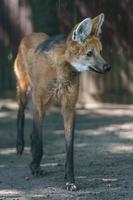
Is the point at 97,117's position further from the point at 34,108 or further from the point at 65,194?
the point at 65,194

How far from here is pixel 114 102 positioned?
11.1 m

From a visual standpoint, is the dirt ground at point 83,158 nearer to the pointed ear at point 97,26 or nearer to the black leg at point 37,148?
the black leg at point 37,148

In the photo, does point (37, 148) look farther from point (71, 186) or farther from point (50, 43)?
point (50, 43)

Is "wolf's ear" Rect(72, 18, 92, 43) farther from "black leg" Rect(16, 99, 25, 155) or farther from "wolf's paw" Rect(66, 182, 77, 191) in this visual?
"black leg" Rect(16, 99, 25, 155)

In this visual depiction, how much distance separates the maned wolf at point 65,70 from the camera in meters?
5.86

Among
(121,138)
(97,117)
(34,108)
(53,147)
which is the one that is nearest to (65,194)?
(34,108)

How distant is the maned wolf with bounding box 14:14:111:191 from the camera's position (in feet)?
19.2

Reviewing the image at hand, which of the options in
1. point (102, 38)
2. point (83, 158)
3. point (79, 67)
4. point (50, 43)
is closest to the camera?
point (79, 67)

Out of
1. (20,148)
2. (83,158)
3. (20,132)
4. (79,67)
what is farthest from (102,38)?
(79,67)

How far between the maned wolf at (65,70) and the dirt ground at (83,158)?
0.24 meters

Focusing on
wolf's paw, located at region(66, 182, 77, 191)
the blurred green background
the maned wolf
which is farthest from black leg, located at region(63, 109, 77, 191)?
the blurred green background

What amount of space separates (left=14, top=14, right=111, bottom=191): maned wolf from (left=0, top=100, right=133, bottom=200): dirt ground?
24cm

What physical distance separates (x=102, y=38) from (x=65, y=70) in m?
4.93

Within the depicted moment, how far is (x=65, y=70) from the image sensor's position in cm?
614
